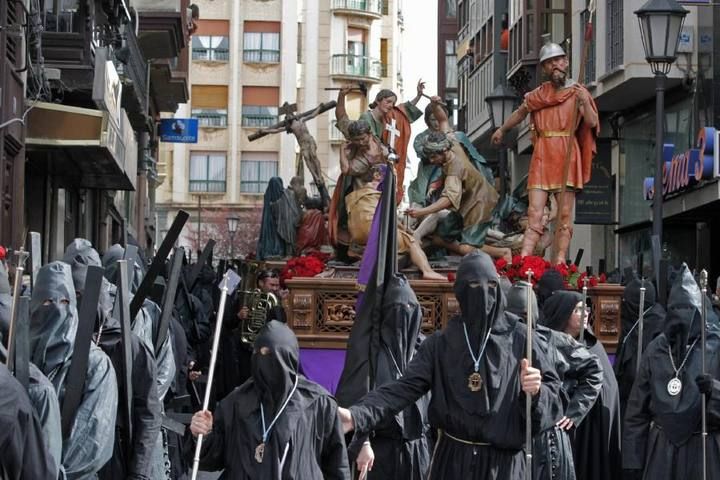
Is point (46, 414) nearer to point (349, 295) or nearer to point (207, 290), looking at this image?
point (349, 295)

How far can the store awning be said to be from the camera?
21.2m

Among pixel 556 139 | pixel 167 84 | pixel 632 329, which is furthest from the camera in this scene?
pixel 167 84

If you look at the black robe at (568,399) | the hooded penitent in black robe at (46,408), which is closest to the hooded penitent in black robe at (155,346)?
the hooded penitent in black robe at (46,408)

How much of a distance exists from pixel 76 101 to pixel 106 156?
113 cm

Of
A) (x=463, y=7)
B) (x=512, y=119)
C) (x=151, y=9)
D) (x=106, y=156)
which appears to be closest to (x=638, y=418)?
(x=512, y=119)

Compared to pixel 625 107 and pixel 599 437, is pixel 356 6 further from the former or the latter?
pixel 599 437

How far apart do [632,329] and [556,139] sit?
2.53 metres

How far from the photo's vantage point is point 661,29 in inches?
673

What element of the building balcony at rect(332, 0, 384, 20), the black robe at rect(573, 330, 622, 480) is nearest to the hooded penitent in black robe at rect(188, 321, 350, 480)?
the black robe at rect(573, 330, 622, 480)

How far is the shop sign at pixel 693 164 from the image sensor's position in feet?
86.2

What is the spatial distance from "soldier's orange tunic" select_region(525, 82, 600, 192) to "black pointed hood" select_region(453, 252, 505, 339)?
7858mm

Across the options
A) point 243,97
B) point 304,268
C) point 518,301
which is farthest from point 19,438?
point 243,97

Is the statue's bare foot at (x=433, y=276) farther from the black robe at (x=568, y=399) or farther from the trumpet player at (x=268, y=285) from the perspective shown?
the black robe at (x=568, y=399)

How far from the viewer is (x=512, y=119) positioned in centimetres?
1688
